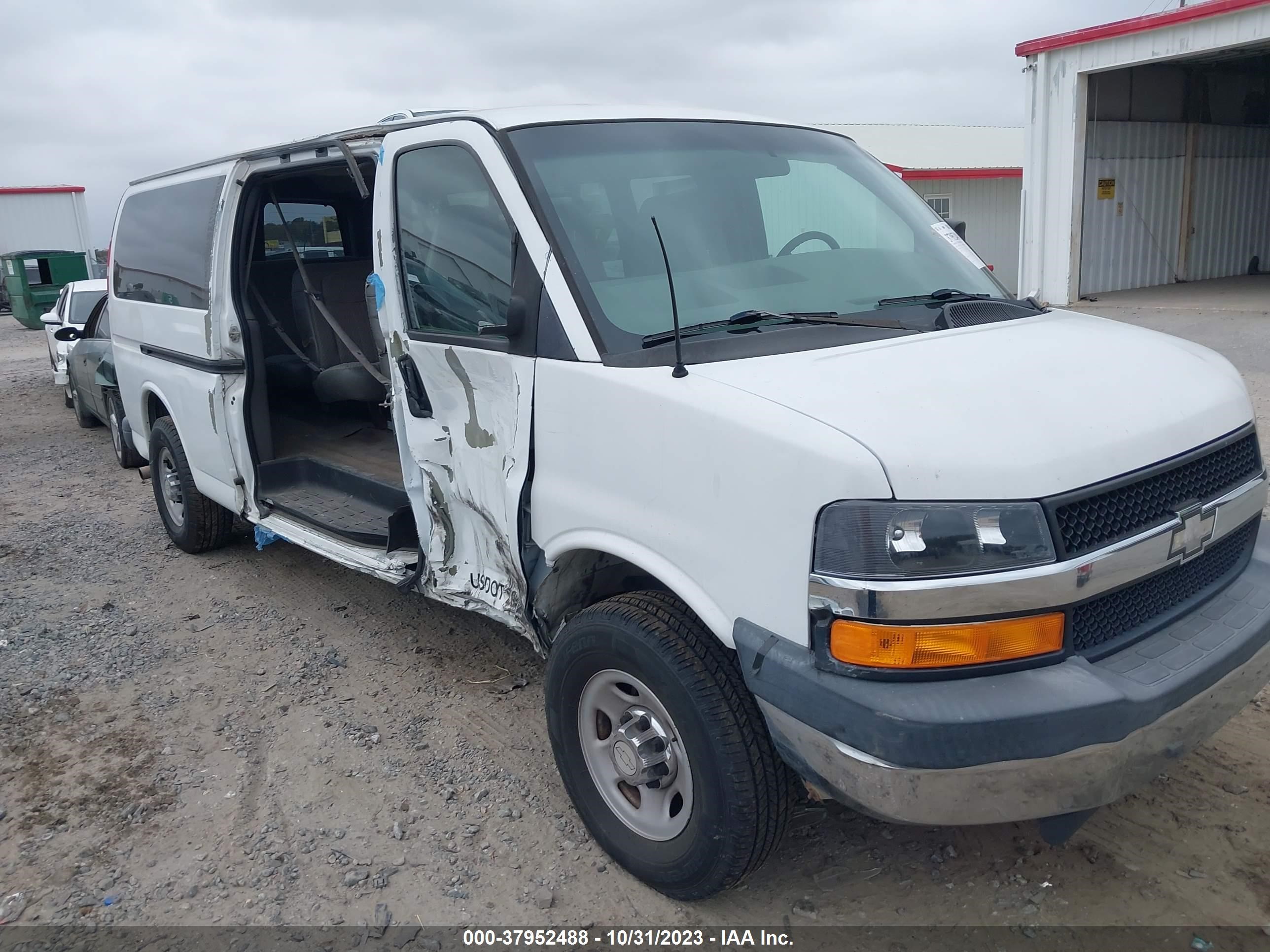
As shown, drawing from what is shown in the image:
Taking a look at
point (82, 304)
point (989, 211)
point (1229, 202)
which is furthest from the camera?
point (989, 211)

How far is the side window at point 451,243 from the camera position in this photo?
317 centimetres

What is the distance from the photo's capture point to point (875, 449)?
2154 millimetres

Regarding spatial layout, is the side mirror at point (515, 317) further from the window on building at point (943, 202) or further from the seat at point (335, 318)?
the window on building at point (943, 202)

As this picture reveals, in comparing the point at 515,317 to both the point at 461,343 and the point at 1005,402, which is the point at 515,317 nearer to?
the point at 461,343

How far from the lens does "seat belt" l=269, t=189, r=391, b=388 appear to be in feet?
17.2

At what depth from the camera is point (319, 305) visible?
5742mm

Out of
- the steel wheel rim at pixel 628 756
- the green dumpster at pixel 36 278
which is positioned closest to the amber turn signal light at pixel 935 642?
the steel wheel rim at pixel 628 756

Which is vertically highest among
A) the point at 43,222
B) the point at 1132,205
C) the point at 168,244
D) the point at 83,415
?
the point at 43,222

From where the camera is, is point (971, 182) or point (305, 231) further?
point (971, 182)

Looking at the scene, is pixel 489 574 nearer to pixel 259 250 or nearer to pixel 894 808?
pixel 894 808

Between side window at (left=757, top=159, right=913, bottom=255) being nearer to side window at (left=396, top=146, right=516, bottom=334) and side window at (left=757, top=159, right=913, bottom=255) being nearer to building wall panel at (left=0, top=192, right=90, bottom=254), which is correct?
side window at (left=396, top=146, right=516, bottom=334)

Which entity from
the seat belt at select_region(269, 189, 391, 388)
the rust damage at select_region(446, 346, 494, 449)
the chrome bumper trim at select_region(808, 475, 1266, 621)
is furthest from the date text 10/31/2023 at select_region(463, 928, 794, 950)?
the seat belt at select_region(269, 189, 391, 388)

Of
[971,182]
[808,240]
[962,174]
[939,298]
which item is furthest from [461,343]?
[971,182]

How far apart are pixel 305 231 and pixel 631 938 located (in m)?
4.50
